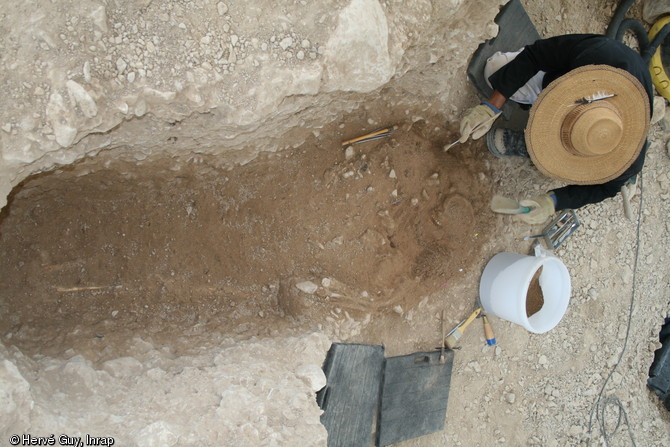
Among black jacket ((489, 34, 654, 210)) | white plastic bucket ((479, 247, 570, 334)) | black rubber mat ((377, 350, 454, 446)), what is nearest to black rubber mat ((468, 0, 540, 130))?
black jacket ((489, 34, 654, 210))

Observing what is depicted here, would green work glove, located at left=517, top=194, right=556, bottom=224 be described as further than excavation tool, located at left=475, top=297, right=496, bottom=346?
No

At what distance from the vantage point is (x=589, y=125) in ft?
7.98

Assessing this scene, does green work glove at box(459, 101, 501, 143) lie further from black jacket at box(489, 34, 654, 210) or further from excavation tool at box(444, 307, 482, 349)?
excavation tool at box(444, 307, 482, 349)

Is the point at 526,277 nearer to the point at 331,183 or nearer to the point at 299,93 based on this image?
the point at 331,183

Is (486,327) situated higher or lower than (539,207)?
lower

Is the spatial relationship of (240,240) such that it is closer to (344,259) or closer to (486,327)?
(344,259)

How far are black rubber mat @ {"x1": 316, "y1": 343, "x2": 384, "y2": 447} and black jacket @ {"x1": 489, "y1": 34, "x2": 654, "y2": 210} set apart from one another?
1732 mm

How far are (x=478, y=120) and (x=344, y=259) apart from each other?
1.26m

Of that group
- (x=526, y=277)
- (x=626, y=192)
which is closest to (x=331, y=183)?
(x=526, y=277)

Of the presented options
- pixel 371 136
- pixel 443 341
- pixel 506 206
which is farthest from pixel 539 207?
pixel 371 136

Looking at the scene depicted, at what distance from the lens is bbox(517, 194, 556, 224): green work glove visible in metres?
3.28

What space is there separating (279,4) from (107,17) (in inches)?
29.8

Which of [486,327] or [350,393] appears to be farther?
[486,327]

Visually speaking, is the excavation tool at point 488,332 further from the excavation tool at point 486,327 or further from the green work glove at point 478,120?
the green work glove at point 478,120
